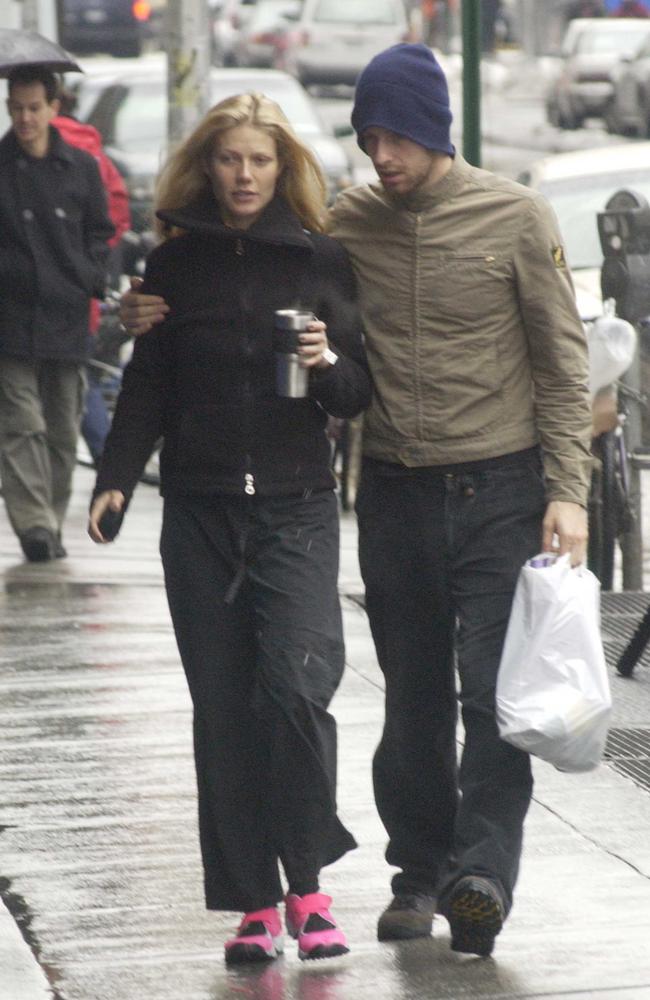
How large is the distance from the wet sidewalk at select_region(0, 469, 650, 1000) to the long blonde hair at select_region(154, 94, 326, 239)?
58.7 inches

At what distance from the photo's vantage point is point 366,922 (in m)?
4.96

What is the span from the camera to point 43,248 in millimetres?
9180

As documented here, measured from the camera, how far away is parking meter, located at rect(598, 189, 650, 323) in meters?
8.81

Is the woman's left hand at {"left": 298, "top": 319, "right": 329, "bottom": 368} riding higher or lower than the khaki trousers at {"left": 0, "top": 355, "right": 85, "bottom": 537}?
higher

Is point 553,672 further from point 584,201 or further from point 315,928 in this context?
point 584,201

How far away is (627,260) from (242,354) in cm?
444

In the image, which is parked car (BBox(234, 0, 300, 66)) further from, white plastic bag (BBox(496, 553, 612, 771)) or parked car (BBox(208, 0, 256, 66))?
white plastic bag (BBox(496, 553, 612, 771))

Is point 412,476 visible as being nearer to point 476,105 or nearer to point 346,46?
point 476,105

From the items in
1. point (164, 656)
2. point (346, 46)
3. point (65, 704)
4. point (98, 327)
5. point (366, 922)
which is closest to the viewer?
point (366, 922)

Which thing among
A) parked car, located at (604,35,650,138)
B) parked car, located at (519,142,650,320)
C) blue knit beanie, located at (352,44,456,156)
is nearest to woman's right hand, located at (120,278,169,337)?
blue knit beanie, located at (352,44,456,156)

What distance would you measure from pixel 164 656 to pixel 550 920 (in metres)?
2.94

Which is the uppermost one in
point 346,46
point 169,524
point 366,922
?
point 169,524

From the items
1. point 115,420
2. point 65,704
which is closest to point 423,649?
point 115,420

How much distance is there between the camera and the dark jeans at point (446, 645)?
4746 mm
